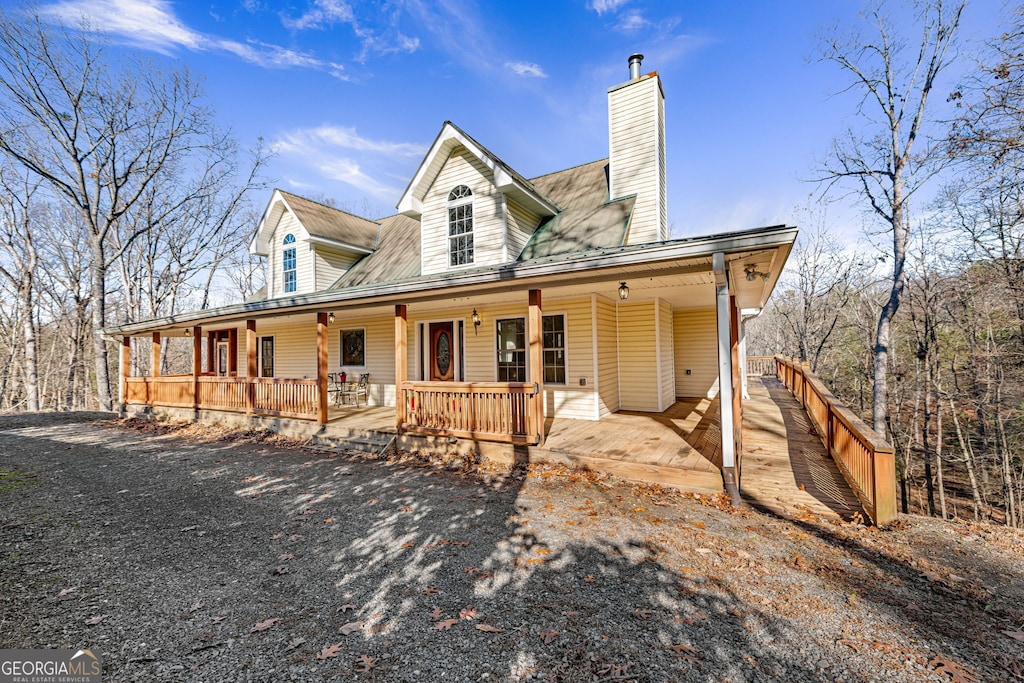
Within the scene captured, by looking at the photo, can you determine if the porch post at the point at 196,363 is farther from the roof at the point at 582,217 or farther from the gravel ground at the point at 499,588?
the roof at the point at 582,217

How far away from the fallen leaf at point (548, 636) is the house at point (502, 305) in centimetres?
355

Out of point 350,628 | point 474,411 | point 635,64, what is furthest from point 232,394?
point 635,64

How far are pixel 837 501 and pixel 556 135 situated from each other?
15.6 meters

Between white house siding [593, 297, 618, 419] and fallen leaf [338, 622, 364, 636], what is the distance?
6.28m

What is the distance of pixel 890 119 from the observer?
11.6 m

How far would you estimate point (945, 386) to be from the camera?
11.4 metres

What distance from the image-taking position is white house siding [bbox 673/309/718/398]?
435 inches

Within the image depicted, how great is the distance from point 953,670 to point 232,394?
12950mm

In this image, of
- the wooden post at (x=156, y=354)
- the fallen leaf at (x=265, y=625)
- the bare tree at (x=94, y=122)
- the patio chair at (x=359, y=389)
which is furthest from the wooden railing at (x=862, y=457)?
the bare tree at (x=94, y=122)

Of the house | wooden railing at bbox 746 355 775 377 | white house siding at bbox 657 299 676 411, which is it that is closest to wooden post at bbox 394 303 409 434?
the house

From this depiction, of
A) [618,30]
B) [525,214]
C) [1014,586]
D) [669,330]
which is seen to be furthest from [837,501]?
[618,30]

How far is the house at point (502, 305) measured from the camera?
21.2ft

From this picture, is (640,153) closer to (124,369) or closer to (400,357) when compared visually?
(400,357)

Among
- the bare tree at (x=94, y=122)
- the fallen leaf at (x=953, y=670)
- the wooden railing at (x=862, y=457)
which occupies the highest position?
the bare tree at (x=94, y=122)
